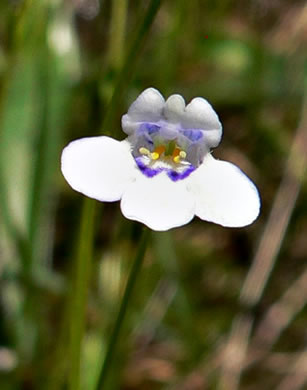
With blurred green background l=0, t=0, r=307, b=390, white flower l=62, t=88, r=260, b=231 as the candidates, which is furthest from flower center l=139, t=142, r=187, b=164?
blurred green background l=0, t=0, r=307, b=390

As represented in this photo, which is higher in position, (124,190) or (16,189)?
(124,190)

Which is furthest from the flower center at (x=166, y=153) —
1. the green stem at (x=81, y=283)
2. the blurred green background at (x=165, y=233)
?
the blurred green background at (x=165, y=233)

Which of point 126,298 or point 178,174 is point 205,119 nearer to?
point 178,174

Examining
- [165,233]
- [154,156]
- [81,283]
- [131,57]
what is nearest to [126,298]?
[81,283]

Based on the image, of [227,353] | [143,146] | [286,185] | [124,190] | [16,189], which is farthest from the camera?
[286,185]

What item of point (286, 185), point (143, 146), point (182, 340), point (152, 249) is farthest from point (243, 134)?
point (143, 146)

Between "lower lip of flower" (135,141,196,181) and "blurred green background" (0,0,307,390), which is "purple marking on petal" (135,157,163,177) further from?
"blurred green background" (0,0,307,390)

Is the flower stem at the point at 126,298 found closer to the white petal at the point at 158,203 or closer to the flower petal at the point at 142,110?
the white petal at the point at 158,203

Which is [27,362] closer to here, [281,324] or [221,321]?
[221,321]
